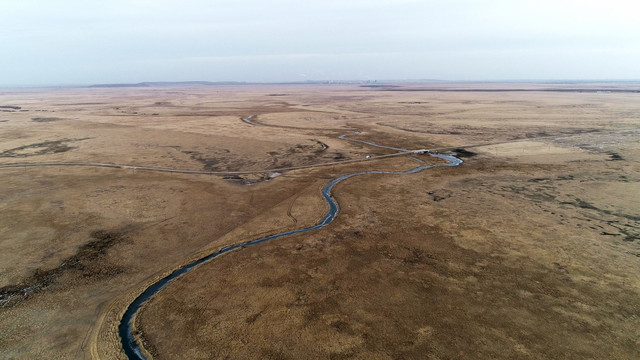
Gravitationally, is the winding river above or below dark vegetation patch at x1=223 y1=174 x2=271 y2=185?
below

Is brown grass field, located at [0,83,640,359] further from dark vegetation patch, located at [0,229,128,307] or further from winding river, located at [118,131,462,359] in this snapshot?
winding river, located at [118,131,462,359]

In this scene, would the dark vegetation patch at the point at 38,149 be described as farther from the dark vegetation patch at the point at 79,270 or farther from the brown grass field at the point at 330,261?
the dark vegetation patch at the point at 79,270

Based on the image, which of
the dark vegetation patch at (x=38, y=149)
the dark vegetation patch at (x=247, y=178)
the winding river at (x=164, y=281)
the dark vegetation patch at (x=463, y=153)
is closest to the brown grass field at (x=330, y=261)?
the dark vegetation patch at (x=247, y=178)

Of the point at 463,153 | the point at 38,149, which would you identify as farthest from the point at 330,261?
the point at 38,149

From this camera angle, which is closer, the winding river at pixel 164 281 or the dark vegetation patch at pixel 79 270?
the winding river at pixel 164 281

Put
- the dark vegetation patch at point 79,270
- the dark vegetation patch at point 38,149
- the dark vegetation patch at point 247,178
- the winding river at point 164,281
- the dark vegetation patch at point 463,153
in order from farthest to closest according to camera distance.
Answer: the dark vegetation patch at point 463,153
the dark vegetation patch at point 38,149
the dark vegetation patch at point 247,178
the dark vegetation patch at point 79,270
the winding river at point 164,281

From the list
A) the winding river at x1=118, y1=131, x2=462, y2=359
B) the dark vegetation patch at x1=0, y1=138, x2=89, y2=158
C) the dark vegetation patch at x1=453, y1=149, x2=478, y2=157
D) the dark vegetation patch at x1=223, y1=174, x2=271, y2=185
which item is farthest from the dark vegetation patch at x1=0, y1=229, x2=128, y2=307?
the dark vegetation patch at x1=453, y1=149, x2=478, y2=157

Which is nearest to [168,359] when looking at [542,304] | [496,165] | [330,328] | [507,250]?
[330,328]
